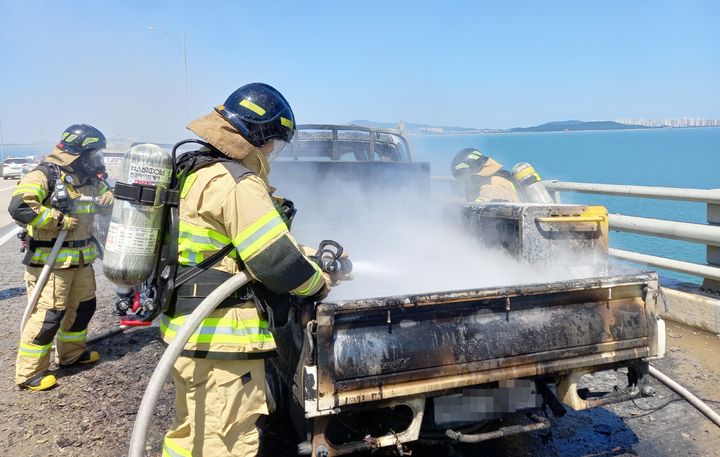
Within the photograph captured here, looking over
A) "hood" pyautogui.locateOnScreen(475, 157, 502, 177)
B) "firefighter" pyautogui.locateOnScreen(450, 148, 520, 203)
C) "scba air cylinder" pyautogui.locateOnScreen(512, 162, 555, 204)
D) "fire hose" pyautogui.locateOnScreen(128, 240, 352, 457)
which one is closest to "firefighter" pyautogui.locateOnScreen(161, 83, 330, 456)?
"fire hose" pyautogui.locateOnScreen(128, 240, 352, 457)

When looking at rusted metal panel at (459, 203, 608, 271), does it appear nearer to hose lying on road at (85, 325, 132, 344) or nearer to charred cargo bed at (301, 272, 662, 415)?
charred cargo bed at (301, 272, 662, 415)

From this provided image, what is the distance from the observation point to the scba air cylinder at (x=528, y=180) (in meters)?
6.07

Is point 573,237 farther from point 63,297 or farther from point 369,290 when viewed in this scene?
point 63,297

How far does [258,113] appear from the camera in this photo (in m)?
2.41

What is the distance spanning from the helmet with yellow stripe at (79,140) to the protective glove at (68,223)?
604 millimetres

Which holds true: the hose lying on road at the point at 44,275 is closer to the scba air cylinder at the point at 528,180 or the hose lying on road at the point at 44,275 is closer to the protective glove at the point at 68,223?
the protective glove at the point at 68,223

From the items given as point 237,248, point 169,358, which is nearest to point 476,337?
point 237,248

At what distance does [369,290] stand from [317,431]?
166 centimetres

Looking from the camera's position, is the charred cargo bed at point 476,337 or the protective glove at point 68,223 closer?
the charred cargo bed at point 476,337

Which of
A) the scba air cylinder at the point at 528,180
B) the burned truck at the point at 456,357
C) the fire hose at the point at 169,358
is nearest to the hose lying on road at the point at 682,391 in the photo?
the burned truck at the point at 456,357

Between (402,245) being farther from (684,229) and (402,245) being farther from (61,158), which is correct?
(61,158)

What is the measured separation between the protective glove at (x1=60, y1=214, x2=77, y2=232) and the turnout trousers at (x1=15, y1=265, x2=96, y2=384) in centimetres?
37

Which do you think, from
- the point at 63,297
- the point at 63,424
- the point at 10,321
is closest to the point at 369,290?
the point at 63,424

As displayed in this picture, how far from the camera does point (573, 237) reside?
3.80 metres
